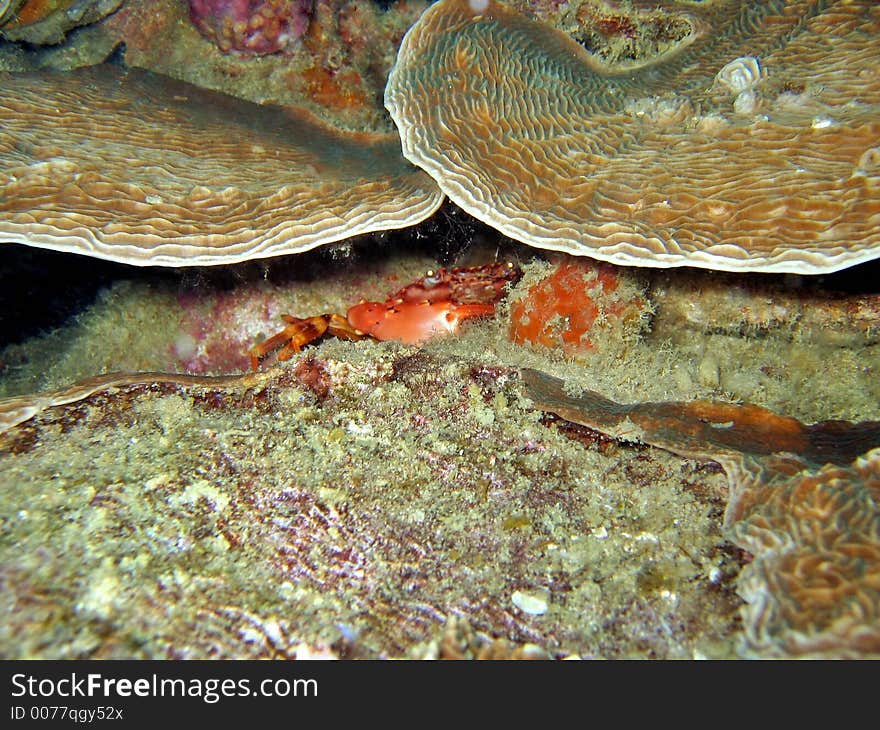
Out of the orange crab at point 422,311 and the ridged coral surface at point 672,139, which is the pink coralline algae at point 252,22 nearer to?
the ridged coral surface at point 672,139

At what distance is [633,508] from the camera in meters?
2.19

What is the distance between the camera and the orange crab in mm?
3795

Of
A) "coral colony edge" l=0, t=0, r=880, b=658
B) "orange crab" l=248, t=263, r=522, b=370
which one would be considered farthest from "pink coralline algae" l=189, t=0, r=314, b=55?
"orange crab" l=248, t=263, r=522, b=370

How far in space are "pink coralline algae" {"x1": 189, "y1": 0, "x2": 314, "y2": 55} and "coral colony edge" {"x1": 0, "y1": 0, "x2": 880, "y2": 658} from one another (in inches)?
0.9

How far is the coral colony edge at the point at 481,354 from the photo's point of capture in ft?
5.55

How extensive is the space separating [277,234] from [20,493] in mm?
1749

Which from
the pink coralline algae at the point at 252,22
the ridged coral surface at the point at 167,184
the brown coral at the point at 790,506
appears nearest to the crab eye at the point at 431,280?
the ridged coral surface at the point at 167,184

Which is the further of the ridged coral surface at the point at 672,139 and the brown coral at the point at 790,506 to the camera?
the ridged coral surface at the point at 672,139

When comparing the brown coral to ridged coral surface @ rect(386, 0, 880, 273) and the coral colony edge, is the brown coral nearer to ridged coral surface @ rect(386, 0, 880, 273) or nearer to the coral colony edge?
the coral colony edge

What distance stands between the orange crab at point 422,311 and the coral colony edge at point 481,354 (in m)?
0.03

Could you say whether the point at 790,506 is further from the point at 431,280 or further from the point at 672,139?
the point at 431,280

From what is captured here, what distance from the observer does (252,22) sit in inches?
163

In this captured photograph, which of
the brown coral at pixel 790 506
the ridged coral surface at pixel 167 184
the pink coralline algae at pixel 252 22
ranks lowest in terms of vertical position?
the brown coral at pixel 790 506
